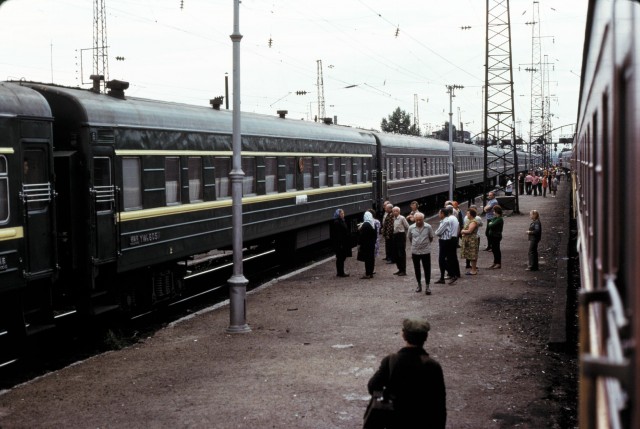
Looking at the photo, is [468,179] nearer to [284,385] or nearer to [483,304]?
[483,304]

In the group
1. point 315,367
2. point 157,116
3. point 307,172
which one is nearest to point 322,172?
point 307,172

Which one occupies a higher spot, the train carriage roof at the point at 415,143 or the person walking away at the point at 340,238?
the train carriage roof at the point at 415,143

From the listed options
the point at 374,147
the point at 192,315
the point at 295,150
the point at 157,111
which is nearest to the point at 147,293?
the point at 192,315

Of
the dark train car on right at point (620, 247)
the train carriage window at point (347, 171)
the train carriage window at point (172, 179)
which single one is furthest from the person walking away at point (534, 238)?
the dark train car on right at point (620, 247)

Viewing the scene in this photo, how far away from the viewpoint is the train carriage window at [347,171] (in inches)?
1002

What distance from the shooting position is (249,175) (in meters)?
17.9

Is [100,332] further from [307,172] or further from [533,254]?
[533,254]

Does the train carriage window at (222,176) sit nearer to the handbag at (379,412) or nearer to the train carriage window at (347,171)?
the train carriage window at (347,171)

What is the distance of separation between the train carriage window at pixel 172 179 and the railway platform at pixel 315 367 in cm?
215

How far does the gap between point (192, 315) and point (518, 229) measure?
19953 mm

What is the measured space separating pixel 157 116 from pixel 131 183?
1554 millimetres

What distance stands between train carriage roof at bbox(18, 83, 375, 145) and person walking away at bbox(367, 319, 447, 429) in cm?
747

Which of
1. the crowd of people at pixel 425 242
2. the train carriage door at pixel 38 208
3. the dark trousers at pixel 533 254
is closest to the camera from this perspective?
the train carriage door at pixel 38 208

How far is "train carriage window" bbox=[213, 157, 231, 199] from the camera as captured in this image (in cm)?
1602
